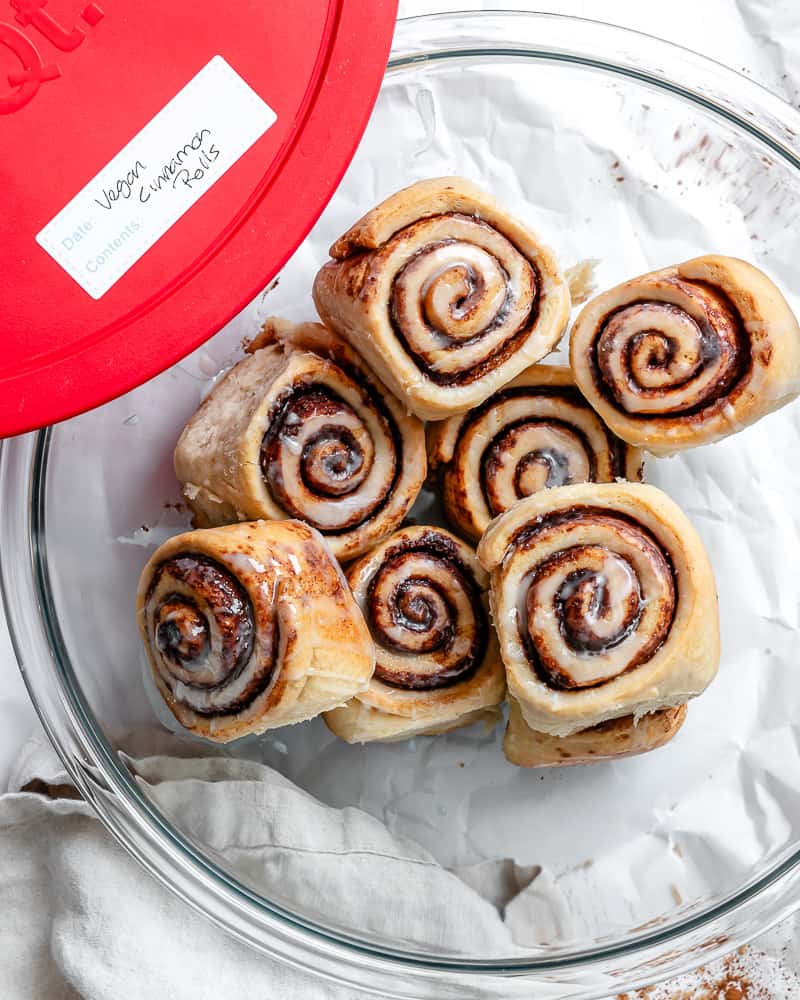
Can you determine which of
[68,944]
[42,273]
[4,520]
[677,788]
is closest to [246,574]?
[42,273]

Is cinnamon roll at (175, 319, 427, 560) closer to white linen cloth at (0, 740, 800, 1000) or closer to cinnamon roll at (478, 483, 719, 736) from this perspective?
cinnamon roll at (478, 483, 719, 736)

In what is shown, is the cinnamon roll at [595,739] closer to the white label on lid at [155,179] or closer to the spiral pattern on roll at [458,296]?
the spiral pattern on roll at [458,296]

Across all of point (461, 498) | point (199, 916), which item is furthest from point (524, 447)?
point (199, 916)

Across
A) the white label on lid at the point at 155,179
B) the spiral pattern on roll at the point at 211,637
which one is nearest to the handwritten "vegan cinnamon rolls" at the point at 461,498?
the spiral pattern on roll at the point at 211,637

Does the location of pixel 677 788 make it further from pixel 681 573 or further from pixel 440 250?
pixel 440 250

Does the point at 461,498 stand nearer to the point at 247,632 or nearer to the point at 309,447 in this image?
the point at 309,447

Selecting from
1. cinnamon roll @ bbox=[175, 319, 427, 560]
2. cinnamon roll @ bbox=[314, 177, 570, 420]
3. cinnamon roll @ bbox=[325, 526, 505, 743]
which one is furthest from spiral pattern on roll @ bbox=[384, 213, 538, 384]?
cinnamon roll @ bbox=[325, 526, 505, 743]
